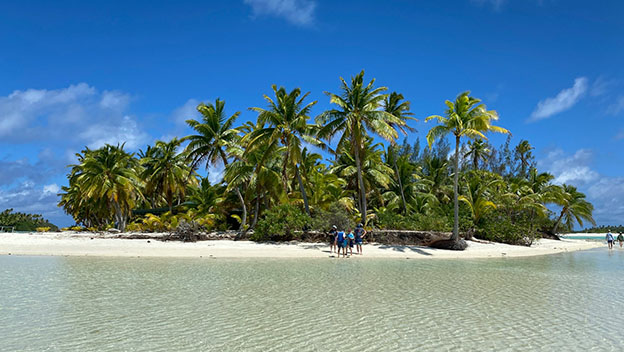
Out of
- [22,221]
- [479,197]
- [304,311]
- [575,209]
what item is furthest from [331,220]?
[22,221]

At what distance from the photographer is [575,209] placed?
4525cm

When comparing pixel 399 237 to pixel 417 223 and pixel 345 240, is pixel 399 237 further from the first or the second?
pixel 345 240

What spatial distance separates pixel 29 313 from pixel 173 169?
29302mm

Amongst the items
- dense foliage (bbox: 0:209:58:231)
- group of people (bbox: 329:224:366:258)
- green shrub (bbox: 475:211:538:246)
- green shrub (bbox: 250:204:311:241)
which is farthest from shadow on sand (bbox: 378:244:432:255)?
dense foliage (bbox: 0:209:58:231)

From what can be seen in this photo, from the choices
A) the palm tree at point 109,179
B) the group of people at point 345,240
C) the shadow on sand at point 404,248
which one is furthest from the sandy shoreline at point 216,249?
the palm tree at point 109,179

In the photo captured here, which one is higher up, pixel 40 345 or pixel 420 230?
pixel 420 230

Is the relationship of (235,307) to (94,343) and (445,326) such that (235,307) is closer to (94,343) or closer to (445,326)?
(94,343)

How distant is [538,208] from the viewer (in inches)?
1236

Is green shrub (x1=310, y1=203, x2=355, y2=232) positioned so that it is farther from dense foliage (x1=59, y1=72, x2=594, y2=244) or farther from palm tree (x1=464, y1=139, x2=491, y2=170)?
palm tree (x1=464, y1=139, x2=491, y2=170)

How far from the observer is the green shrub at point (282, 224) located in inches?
971

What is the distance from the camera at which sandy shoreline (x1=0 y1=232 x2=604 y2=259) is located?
2114 centimetres

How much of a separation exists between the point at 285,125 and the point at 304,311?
62.2ft

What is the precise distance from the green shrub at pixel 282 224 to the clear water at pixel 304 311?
1054cm

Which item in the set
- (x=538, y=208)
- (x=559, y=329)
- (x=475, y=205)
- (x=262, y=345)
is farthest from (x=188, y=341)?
(x=538, y=208)
